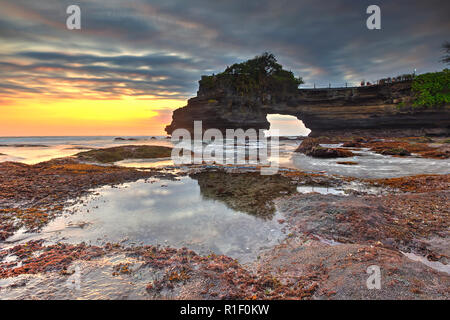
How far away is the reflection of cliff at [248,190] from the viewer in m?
7.46

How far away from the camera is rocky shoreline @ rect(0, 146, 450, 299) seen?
3.06 m

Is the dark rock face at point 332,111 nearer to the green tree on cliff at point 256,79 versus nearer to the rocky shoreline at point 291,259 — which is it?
the green tree on cliff at point 256,79

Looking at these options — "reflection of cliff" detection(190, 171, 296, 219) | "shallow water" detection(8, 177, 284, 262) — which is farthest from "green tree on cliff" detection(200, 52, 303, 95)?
"shallow water" detection(8, 177, 284, 262)

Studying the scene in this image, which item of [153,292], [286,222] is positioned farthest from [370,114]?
[153,292]

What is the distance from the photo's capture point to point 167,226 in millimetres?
5801

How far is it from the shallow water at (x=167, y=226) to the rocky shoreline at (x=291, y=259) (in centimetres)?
35

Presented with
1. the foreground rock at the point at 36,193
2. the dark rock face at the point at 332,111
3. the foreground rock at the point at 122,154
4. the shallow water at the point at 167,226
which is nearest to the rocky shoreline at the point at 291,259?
the foreground rock at the point at 36,193

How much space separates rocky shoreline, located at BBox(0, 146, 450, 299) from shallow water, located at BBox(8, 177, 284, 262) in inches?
13.9

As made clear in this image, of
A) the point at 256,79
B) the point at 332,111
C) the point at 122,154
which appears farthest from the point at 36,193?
the point at 332,111

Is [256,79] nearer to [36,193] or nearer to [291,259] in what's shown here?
[36,193]

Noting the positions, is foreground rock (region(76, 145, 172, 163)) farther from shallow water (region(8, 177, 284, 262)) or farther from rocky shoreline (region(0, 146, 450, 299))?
shallow water (region(8, 177, 284, 262))

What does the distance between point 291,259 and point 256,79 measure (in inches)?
2420
